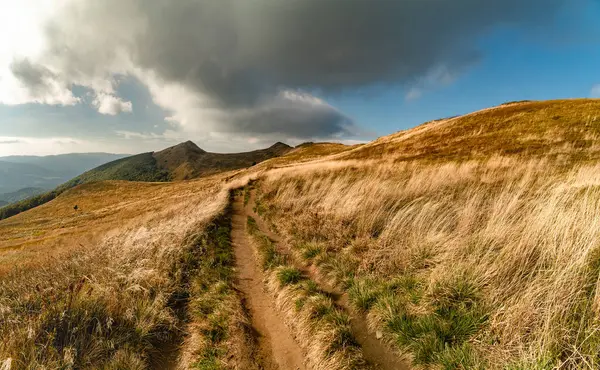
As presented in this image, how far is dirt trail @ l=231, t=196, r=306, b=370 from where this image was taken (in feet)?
17.0

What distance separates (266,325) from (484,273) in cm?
482

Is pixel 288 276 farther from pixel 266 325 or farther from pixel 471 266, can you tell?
A: pixel 471 266

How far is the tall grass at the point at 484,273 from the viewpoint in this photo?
372cm

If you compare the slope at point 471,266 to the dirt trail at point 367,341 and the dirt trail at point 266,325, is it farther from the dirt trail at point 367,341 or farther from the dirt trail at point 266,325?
the dirt trail at point 266,325

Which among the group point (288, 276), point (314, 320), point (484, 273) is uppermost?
point (484, 273)

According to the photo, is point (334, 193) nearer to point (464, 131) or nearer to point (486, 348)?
point (486, 348)

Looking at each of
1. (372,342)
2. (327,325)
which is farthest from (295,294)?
(372,342)

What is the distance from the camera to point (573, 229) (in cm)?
496

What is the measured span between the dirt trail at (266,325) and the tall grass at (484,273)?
5.72ft

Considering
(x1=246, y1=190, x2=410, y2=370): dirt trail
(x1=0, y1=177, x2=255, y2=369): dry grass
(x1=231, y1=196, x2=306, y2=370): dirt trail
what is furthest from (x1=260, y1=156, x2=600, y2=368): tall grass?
(x1=0, y1=177, x2=255, y2=369): dry grass

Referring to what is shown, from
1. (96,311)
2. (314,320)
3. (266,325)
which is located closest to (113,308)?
(96,311)

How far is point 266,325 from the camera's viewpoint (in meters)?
6.28

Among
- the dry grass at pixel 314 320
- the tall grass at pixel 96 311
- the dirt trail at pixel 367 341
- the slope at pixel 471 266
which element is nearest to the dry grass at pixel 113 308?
the tall grass at pixel 96 311

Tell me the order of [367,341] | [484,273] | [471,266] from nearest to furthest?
[367,341], [484,273], [471,266]
